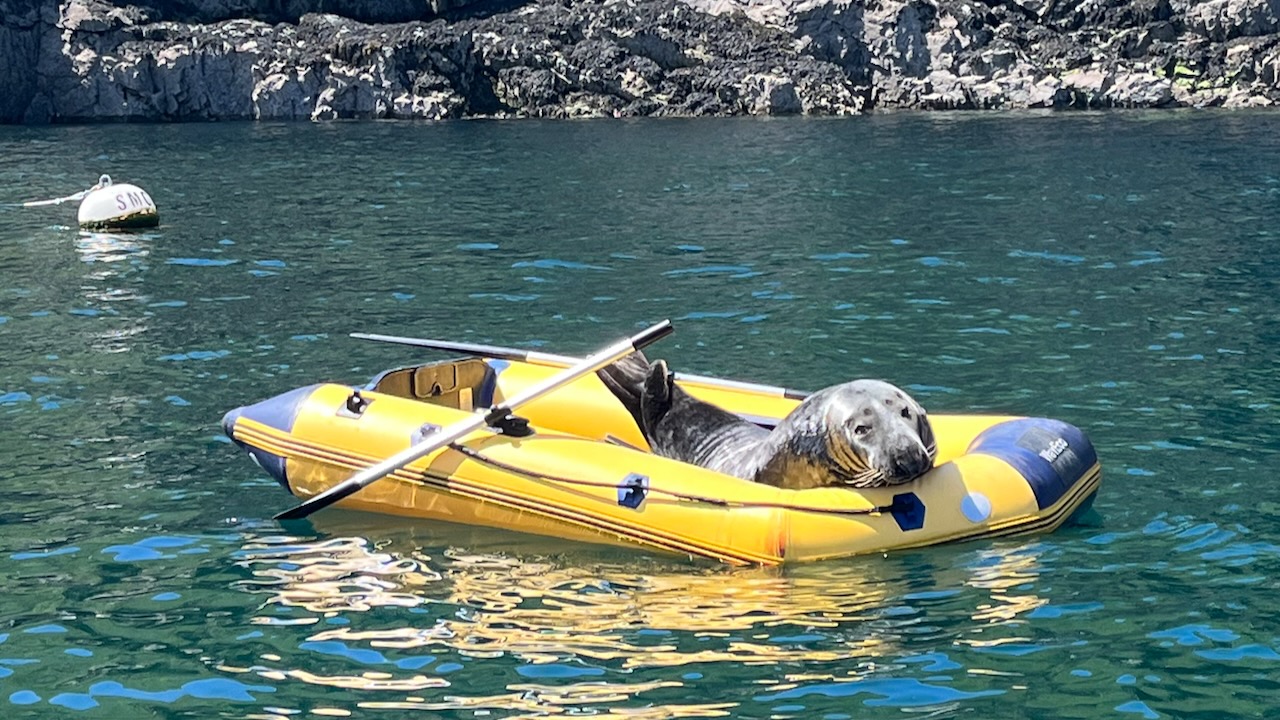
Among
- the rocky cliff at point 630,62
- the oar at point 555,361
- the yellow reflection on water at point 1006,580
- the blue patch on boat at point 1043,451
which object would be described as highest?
the rocky cliff at point 630,62

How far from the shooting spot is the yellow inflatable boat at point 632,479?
953 cm

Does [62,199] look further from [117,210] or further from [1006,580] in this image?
[1006,580]

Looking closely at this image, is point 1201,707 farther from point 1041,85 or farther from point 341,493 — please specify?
point 1041,85

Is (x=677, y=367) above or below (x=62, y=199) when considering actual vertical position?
below

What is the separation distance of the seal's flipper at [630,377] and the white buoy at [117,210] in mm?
15053

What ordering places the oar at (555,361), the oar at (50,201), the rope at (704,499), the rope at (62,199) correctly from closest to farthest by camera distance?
the rope at (704,499) < the oar at (555,361) < the rope at (62,199) < the oar at (50,201)

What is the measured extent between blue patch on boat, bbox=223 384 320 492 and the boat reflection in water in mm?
935

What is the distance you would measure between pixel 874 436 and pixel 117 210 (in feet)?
57.6

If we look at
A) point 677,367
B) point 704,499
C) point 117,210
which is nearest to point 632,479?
point 704,499

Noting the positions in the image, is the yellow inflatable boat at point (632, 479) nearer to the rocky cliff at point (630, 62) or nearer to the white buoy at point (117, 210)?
the white buoy at point (117, 210)

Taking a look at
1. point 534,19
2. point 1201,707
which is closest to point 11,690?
point 1201,707

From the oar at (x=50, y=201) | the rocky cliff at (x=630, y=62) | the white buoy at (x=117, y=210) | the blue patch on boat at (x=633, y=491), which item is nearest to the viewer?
the blue patch on boat at (x=633, y=491)

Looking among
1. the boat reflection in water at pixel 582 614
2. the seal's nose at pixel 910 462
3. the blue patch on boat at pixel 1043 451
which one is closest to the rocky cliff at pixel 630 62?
the blue patch on boat at pixel 1043 451

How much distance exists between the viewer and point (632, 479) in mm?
9867
